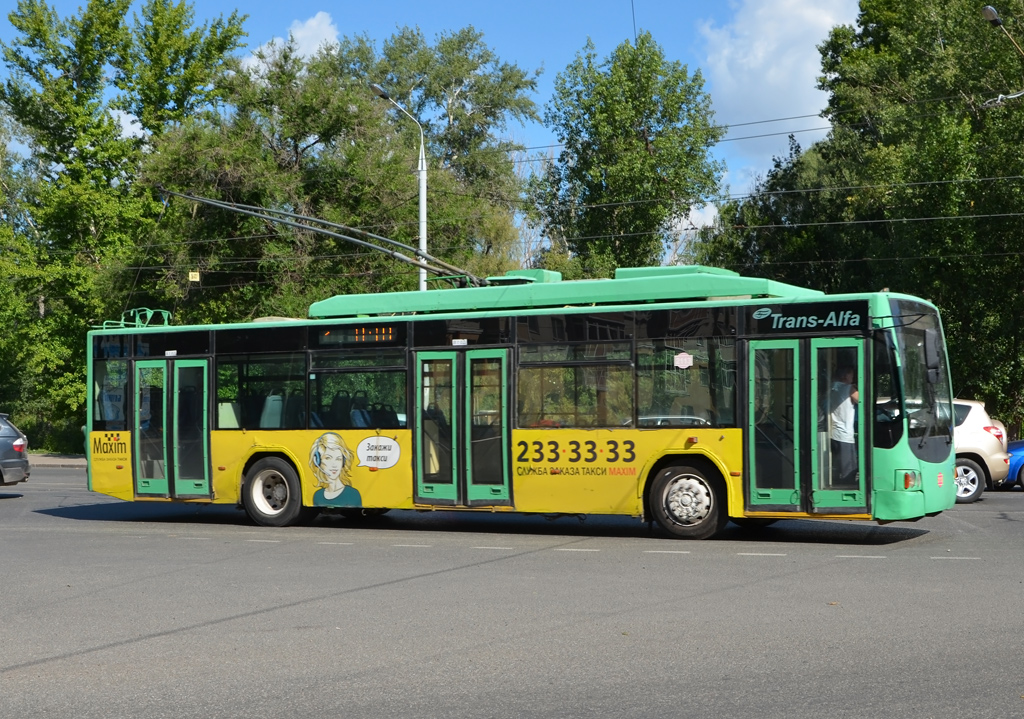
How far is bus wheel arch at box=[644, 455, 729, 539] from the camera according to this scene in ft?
46.3

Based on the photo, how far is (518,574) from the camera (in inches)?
454

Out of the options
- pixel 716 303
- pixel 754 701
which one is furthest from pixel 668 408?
pixel 754 701

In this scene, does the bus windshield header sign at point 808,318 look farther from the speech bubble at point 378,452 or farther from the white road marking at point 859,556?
the speech bubble at point 378,452

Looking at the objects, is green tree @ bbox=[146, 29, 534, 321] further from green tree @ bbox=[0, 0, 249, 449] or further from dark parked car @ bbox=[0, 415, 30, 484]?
dark parked car @ bbox=[0, 415, 30, 484]

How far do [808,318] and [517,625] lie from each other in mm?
6304

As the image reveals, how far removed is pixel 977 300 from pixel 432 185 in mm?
17240

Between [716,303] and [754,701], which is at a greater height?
[716,303]

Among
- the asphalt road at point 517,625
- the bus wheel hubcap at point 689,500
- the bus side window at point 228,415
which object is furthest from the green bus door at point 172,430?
the bus wheel hubcap at point 689,500

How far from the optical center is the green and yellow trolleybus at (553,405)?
13406mm

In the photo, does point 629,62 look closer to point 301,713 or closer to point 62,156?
point 62,156

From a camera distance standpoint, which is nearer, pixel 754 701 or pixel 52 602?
pixel 754 701

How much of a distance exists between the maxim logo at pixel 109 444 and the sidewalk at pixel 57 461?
1936 centimetres

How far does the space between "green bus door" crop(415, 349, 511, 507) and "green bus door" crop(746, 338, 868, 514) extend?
3173mm

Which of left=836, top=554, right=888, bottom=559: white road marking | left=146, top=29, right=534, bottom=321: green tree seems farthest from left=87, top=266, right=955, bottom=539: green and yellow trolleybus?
left=146, top=29, right=534, bottom=321: green tree
